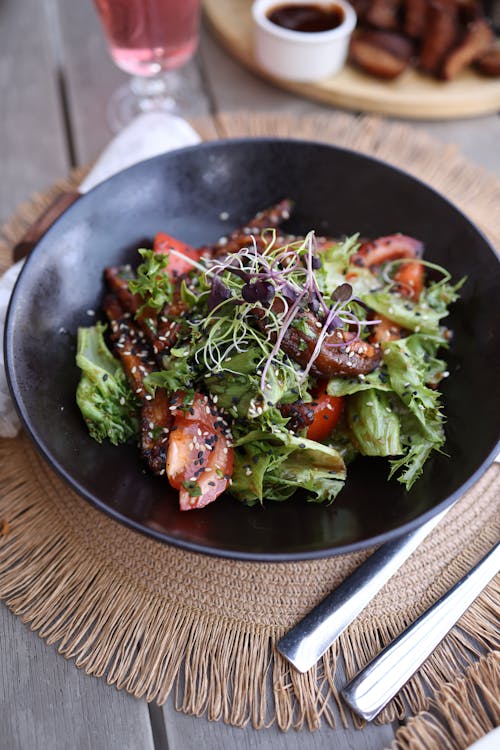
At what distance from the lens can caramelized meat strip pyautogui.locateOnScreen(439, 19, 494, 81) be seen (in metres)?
3.37

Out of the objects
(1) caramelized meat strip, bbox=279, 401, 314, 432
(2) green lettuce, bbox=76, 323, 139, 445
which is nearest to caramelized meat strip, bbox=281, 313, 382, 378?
(1) caramelized meat strip, bbox=279, 401, 314, 432

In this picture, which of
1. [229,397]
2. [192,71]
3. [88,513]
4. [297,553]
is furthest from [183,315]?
[192,71]

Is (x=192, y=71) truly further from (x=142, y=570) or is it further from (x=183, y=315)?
(x=142, y=570)

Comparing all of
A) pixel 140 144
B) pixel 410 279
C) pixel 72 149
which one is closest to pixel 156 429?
pixel 410 279

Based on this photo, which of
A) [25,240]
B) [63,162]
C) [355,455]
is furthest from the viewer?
[63,162]

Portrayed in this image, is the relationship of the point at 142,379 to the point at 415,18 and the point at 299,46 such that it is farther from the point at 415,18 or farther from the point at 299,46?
the point at 415,18

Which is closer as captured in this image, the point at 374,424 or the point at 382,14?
the point at 374,424

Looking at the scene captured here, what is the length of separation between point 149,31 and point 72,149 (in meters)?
0.66

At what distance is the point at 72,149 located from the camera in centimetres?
327

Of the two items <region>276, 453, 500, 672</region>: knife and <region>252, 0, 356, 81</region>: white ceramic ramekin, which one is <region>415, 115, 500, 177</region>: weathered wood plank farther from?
<region>276, 453, 500, 672</region>: knife

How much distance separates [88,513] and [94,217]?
102 centimetres

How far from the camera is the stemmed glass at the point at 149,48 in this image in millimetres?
2924

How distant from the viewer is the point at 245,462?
6.36 feet

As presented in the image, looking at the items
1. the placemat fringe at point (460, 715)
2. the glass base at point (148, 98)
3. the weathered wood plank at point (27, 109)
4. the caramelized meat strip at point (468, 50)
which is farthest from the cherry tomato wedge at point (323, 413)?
the caramelized meat strip at point (468, 50)
